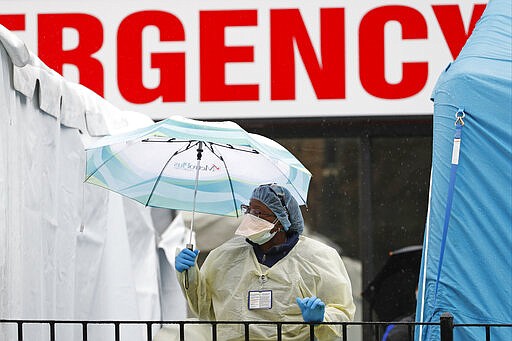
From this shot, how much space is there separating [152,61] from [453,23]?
2.40 m

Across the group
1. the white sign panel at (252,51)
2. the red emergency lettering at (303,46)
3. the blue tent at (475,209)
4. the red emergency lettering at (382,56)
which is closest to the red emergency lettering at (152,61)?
the white sign panel at (252,51)

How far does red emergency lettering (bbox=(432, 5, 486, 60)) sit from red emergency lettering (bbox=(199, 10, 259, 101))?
1.46 m

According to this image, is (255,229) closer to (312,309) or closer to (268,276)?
(268,276)

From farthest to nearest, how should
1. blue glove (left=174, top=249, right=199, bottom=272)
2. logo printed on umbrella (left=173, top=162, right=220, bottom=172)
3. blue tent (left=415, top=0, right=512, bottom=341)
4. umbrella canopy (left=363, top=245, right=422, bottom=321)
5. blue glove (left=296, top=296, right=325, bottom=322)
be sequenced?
umbrella canopy (left=363, top=245, right=422, bottom=321) → logo printed on umbrella (left=173, top=162, right=220, bottom=172) → blue glove (left=174, top=249, right=199, bottom=272) → blue tent (left=415, top=0, right=512, bottom=341) → blue glove (left=296, top=296, right=325, bottom=322)

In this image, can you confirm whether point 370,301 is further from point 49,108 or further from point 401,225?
point 49,108

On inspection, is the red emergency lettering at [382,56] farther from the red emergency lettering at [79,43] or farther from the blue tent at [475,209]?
the blue tent at [475,209]

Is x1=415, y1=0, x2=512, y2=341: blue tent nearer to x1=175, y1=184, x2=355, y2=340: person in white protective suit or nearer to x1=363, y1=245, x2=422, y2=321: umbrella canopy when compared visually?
x1=175, y1=184, x2=355, y2=340: person in white protective suit

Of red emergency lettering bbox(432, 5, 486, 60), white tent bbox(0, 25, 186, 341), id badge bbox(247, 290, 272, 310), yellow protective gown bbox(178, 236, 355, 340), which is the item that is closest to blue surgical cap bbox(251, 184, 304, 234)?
yellow protective gown bbox(178, 236, 355, 340)

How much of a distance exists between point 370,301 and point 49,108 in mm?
3814

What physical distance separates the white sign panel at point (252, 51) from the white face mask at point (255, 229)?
401cm

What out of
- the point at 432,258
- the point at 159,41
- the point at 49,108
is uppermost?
the point at 159,41

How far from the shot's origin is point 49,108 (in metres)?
6.11

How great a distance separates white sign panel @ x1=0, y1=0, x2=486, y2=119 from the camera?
941 centimetres

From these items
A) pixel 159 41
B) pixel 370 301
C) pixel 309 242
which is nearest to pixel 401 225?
pixel 370 301
